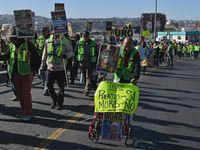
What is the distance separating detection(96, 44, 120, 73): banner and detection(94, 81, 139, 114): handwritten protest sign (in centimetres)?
51

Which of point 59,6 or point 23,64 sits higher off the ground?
point 59,6

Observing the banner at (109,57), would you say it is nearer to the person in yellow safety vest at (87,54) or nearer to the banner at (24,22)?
the banner at (24,22)

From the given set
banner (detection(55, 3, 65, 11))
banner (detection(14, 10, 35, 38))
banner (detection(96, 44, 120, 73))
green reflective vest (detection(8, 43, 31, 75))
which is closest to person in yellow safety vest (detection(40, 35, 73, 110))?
banner (detection(14, 10, 35, 38))

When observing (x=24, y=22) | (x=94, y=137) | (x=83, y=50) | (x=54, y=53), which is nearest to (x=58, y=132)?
(x=94, y=137)

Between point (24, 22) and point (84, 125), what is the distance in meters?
2.64

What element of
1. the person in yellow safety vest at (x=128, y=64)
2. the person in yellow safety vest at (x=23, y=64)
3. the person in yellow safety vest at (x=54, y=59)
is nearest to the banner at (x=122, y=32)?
the person in yellow safety vest at (x=54, y=59)

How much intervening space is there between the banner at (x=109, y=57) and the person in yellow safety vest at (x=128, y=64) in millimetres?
178

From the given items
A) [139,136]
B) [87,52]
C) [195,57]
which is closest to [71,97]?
[87,52]

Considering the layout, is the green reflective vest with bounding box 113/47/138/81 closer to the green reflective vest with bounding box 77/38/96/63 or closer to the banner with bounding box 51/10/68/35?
the banner with bounding box 51/10/68/35

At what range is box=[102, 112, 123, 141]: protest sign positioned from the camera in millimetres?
5152

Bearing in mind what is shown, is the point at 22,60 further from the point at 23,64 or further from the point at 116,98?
the point at 116,98

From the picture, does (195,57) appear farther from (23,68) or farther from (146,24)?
(146,24)

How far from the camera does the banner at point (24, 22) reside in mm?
6746

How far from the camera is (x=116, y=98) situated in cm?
507
